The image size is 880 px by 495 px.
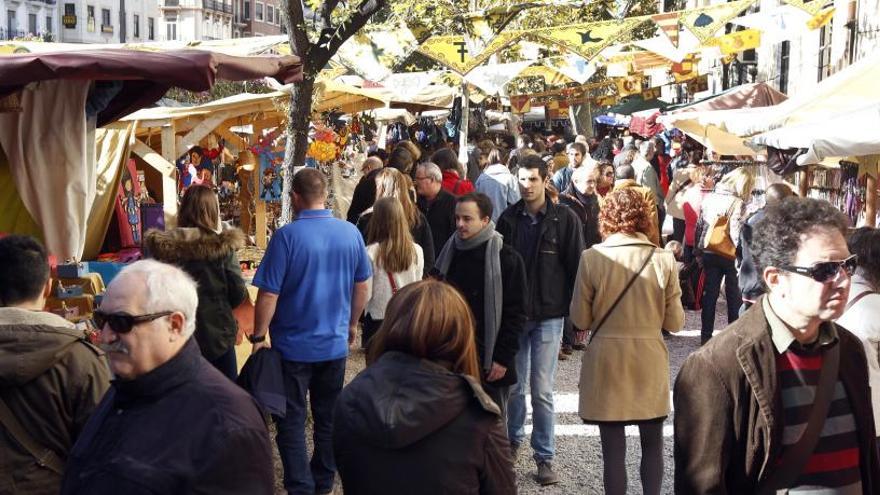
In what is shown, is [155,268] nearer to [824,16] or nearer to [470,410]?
[470,410]

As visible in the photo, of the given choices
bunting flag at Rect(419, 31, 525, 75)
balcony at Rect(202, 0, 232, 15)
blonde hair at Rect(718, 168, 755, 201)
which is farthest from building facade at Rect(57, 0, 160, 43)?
blonde hair at Rect(718, 168, 755, 201)

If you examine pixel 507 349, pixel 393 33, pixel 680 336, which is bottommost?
pixel 680 336

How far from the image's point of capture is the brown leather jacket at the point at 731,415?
9.46 ft

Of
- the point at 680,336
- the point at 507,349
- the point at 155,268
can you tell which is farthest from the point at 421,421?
the point at 680,336

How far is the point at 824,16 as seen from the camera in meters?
14.4

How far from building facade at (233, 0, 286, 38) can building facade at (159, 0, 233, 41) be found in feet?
11.7

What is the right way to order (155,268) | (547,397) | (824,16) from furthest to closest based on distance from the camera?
(824,16), (547,397), (155,268)

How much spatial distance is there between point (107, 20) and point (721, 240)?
9660 centimetres

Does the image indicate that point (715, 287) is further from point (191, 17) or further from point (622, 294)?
point (191, 17)

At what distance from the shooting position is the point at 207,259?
5.69 metres

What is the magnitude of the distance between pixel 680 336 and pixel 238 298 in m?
6.06

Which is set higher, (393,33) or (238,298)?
(393,33)

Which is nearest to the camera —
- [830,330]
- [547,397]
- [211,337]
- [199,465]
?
[199,465]

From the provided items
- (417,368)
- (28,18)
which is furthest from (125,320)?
(28,18)
